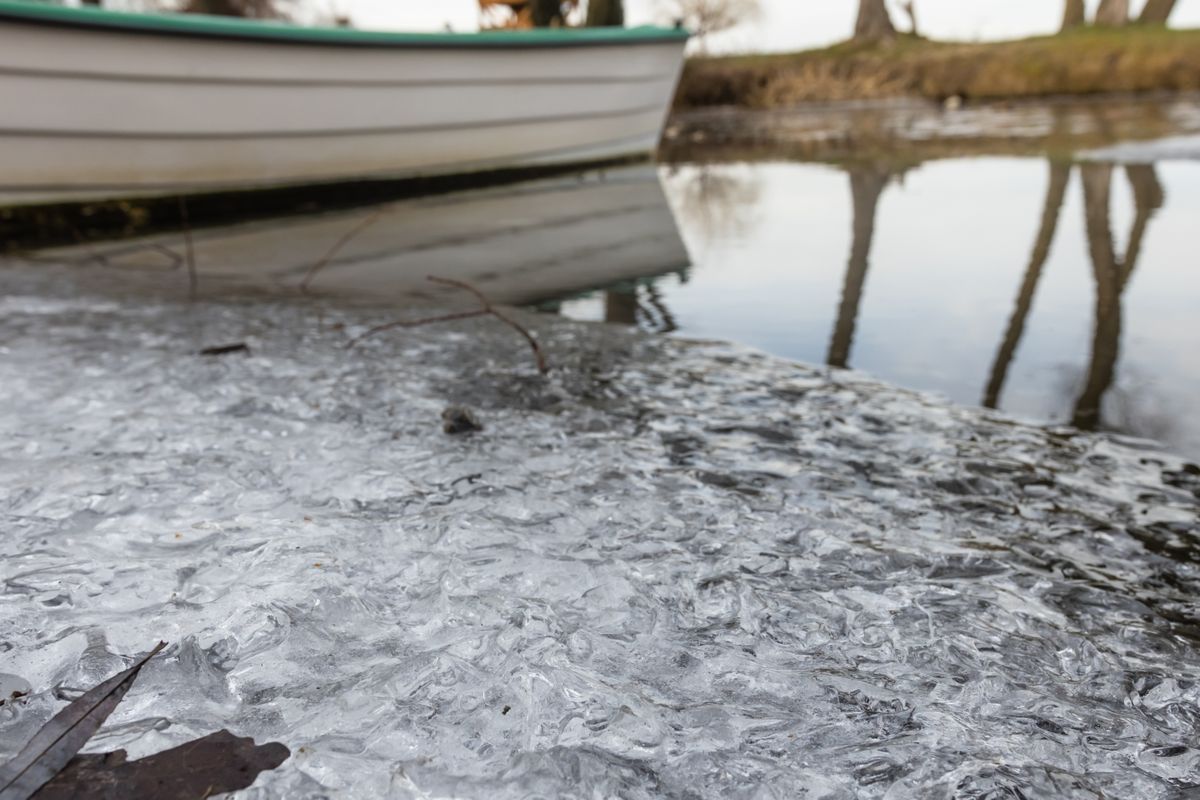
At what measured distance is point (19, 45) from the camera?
13.6ft

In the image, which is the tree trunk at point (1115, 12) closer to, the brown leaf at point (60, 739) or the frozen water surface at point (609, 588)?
the frozen water surface at point (609, 588)

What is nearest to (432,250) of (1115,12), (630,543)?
(630,543)

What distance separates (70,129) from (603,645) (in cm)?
511

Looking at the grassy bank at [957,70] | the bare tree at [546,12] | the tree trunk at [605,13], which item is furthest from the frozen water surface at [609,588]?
the grassy bank at [957,70]

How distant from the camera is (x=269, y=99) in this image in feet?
17.0

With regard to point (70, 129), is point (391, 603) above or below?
below

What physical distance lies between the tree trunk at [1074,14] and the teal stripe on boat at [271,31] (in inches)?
642

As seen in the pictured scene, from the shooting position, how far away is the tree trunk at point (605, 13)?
8.85m

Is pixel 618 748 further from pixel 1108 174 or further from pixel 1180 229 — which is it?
pixel 1108 174

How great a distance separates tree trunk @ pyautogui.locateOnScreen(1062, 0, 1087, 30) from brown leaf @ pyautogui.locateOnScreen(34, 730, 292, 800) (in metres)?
22.4

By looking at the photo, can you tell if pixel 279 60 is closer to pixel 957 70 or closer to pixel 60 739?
pixel 60 739

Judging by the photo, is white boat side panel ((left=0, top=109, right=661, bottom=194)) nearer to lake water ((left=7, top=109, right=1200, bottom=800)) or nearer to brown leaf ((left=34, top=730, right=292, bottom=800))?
lake water ((left=7, top=109, right=1200, bottom=800))

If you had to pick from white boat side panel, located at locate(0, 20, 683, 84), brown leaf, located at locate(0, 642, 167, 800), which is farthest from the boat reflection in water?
brown leaf, located at locate(0, 642, 167, 800)

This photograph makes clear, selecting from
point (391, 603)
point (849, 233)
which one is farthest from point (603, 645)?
point (849, 233)
